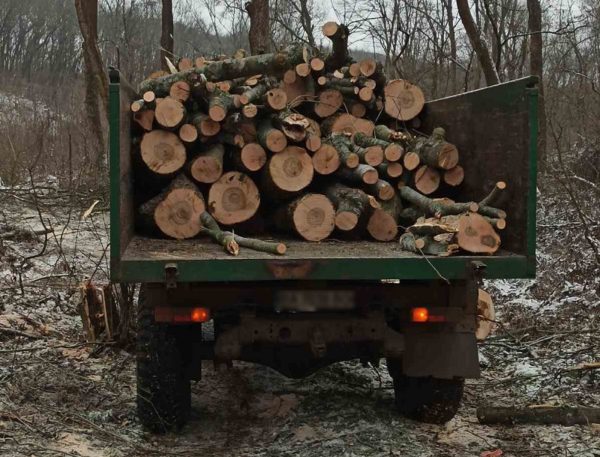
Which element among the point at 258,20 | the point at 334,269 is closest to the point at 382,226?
Answer: the point at 334,269

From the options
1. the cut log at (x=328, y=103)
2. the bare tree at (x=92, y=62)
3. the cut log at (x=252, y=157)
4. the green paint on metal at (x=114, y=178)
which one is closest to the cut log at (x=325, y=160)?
the cut log at (x=252, y=157)

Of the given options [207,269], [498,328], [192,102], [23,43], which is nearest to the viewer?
[207,269]

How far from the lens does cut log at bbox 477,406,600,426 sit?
480 cm

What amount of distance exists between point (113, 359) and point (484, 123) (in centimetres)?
354

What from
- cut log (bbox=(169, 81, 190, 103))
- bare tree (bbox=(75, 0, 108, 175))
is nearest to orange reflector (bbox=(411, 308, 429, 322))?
cut log (bbox=(169, 81, 190, 103))

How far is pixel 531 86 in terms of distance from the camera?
13.7 feet

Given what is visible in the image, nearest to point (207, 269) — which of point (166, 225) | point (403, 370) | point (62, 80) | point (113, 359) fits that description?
point (166, 225)

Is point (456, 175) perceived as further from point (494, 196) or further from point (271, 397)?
point (271, 397)

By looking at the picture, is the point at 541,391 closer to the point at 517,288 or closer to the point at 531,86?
the point at 531,86

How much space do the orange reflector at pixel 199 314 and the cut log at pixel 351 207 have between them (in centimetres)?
106

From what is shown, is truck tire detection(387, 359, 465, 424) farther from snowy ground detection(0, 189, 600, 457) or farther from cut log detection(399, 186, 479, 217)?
cut log detection(399, 186, 479, 217)

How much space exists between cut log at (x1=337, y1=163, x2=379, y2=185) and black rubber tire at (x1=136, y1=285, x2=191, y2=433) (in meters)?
1.54

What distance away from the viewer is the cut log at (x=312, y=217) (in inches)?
187

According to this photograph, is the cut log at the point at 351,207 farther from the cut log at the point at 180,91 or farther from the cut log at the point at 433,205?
the cut log at the point at 180,91
